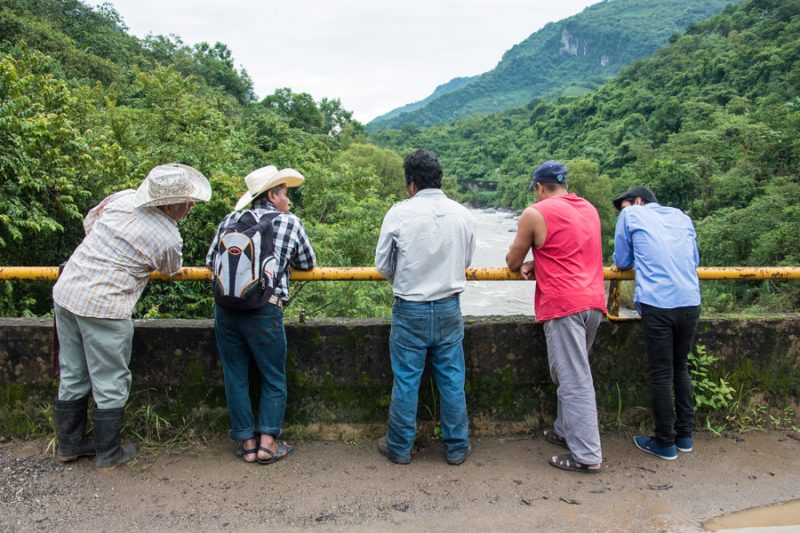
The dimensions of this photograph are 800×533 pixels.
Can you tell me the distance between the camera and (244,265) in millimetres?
2910

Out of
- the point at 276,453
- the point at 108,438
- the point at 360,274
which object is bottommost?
the point at 276,453

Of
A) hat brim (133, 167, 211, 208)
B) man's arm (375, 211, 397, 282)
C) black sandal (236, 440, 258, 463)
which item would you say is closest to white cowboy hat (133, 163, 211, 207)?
hat brim (133, 167, 211, 208)

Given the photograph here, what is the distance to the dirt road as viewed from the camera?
8.88ft

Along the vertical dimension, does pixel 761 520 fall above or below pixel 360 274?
below

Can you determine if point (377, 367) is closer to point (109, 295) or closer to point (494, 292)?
point (109, 295)

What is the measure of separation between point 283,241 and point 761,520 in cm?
264

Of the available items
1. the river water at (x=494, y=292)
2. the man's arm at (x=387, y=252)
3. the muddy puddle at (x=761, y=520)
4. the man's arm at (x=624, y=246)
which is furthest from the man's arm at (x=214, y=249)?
the river water at (x=494, y=292)

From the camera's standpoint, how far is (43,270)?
3227 millimetres

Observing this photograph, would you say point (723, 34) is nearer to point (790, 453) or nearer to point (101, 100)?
point (101, 100)

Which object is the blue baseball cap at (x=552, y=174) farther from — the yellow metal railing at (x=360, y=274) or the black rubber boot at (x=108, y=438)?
the black rubber boot at (x=108, y=438)

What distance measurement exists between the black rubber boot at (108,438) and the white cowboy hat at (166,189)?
3.54 ft

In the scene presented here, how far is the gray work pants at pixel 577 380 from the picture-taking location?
3.13 metres

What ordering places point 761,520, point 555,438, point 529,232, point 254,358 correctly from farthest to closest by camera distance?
1. point 555,438
2. point 254,358
3. point 529,232
4. point 761,520

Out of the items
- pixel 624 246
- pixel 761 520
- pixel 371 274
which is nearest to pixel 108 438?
pixel 371 274
